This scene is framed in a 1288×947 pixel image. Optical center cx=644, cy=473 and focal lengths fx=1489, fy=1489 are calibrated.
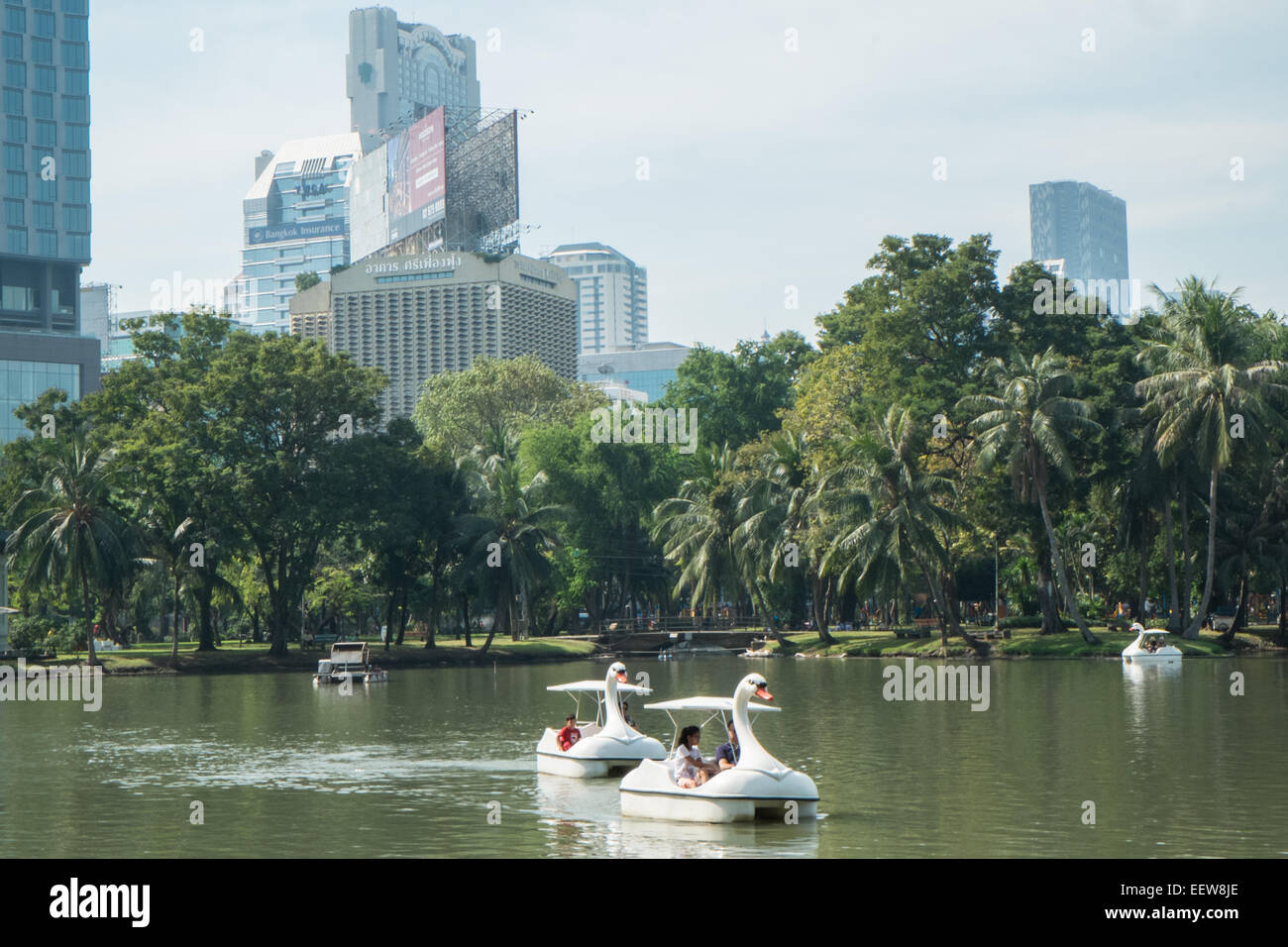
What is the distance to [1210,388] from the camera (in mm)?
67500

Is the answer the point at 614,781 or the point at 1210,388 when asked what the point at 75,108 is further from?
the point at 614,781

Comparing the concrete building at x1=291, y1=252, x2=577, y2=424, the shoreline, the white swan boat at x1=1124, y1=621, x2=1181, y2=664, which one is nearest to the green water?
the white swan boat at x1=1124, y1=621, x2=1181, y2=664

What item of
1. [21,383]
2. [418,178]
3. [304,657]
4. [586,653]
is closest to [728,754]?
[304,657]

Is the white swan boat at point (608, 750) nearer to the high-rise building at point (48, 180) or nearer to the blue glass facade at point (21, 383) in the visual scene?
the blue glass facade at point (21, 383)

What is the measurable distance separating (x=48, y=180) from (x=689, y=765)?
144029mm

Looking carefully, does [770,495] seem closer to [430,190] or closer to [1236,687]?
[1236,687]

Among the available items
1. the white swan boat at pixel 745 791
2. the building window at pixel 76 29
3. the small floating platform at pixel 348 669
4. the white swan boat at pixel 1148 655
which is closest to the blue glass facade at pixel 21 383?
the building window at pixel 76 29

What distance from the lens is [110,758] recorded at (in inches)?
1388

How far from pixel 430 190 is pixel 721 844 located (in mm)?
141944

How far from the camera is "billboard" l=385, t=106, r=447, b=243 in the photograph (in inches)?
6029

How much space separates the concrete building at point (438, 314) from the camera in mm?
163375

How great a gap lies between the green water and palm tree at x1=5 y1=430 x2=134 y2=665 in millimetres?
17567

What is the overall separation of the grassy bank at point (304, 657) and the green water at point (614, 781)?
22.8 m

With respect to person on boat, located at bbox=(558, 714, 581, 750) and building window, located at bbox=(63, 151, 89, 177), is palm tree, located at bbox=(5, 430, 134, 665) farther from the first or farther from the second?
building window, located at bbox=(63, 151, 89, 177)
